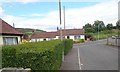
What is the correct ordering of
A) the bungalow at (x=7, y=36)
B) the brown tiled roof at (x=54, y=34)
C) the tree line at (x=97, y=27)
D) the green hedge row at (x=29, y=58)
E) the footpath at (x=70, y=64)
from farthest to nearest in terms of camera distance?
the tree line at (x=97, y=27), the brown tiled roof at (x=54, y=34), the bungalow at (x=7, y=36), the footpath at (x=70, y=64), the green hedge row at (x=29, y=58)

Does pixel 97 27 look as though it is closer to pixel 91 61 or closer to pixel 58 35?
pixel 58 35

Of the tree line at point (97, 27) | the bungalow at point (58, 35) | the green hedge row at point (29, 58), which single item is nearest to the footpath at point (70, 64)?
the green hedge row at point (29, 58)

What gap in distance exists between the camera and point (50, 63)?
9109 millimetres

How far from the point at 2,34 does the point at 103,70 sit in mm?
10689

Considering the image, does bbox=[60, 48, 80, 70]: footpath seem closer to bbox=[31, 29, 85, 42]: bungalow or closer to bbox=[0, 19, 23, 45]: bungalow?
bbox=[0, 19, 23, 45]: bungalow

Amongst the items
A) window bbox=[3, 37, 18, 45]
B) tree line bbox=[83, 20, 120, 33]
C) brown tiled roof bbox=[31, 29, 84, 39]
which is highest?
tree line bbox=[83, 20, 120, 33]

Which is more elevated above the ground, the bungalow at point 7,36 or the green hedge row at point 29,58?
the bungalow at point 7,36

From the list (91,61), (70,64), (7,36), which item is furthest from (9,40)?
(91,61)

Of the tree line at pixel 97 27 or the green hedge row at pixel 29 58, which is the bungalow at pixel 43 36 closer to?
the tree line at pixel 97 27

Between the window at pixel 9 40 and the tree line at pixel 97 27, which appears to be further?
the tree line at pixel 97 27

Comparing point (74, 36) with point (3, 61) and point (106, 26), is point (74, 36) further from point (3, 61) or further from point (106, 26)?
point (3, 61)

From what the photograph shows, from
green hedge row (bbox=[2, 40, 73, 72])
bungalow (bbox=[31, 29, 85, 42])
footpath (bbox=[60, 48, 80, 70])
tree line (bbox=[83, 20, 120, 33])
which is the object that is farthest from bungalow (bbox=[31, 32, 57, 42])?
green hedge row (bbox=[2, 40, 73, 72])

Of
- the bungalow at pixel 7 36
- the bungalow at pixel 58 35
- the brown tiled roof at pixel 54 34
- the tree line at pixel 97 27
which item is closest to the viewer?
the bungalow at pixel 7 36

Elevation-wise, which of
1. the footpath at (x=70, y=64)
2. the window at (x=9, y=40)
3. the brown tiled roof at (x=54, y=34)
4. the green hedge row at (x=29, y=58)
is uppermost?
the brown tiled roof at (x=54, y=34)
